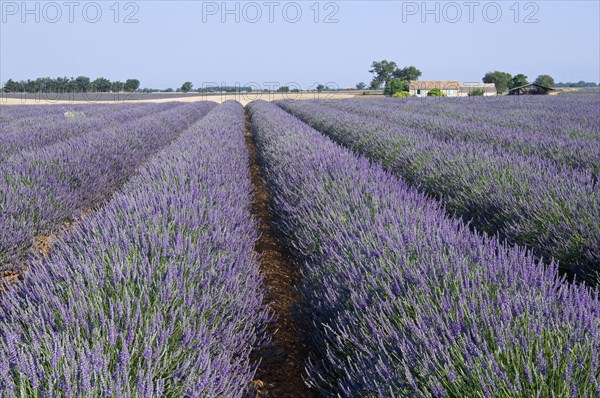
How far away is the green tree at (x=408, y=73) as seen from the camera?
89.3 metres

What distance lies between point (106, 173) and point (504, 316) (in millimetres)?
6017

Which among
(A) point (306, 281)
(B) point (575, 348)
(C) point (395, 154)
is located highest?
(C) point (395, 154)

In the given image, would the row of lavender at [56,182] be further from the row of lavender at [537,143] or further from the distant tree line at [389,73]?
the distant tree line at [389,73]

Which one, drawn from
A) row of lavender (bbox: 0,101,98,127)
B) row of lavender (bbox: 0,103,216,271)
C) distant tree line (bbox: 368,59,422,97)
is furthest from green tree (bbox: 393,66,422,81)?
row of lavender (bbox: 0,103,216,271)

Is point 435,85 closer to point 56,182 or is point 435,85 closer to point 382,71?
point 382,71

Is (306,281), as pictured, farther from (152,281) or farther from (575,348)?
(575,348)

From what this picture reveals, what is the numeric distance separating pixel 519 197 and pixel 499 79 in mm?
89919

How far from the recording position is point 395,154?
589 cm

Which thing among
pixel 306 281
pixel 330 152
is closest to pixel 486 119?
pixel 330 152

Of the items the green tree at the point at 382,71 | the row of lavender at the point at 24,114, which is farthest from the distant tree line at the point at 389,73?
the row of lavender at the point at 24,114

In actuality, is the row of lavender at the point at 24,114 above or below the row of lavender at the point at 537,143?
above

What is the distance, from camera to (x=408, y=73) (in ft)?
293

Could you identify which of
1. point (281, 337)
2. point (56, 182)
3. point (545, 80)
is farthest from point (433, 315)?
point (545, 80)

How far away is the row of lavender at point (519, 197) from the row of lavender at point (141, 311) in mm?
1859
